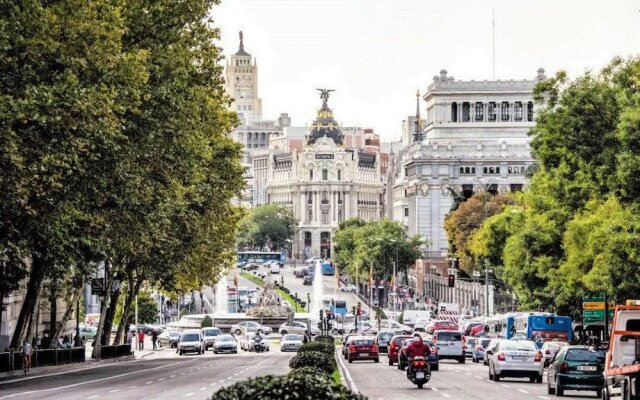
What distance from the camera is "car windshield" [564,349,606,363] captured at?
44438 mm

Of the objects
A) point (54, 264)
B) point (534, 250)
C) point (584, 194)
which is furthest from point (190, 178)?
point (534, 250)

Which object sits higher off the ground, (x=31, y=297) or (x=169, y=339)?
(x=31, y=297)

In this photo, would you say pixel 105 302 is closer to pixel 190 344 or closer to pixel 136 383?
pixel 190 344

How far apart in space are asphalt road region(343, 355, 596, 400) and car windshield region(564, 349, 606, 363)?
3.32 ft

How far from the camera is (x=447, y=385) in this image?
5009 cm

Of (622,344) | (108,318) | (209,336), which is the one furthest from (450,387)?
(209,336)

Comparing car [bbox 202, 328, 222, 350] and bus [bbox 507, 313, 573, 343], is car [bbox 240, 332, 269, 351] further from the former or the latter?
bus [bbox 507, 313, 573, 343]

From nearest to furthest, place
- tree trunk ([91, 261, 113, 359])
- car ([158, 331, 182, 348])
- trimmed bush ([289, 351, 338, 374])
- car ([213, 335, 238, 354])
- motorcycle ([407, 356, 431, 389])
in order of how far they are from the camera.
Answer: trimmed bush ([289, 351, 338, 374])
motorcycle ([407, 356, 431, 389])
tree trunk ([91, 261, 113, 359])
car ([213, 335, 238, 354])
car ([158, 331, 182, 348])

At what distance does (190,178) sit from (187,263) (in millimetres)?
18986

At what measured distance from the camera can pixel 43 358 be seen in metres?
69.1

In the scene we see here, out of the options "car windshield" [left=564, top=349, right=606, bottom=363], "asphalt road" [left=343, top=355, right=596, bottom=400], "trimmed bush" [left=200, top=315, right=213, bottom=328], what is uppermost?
"trimmed bush" [left=200, top=315, right=213, bottom=328]

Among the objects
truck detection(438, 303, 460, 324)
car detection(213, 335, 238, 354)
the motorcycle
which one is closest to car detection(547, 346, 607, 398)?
the motorcycle

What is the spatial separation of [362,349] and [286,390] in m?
57.0

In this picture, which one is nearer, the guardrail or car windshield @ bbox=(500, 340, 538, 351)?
car windshield @ bbox=(500, 340, 538, 351)
